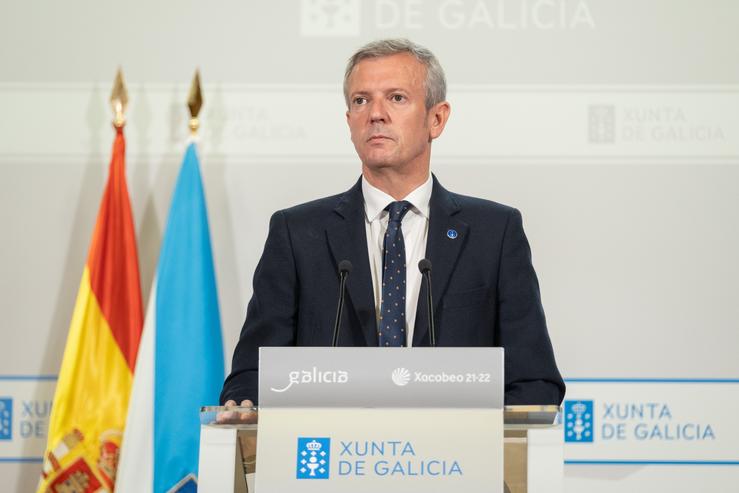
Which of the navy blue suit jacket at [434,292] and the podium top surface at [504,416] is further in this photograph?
the navy blue suit jacket at [434,292]

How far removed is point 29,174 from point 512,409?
8.95 feet

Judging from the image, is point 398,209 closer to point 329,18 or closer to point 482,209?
point 482,209

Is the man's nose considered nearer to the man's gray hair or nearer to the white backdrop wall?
the man's gray hair

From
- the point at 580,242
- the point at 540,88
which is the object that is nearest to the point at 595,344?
the point at 580,242

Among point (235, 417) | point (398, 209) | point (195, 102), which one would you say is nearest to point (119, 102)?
point (195, 102)

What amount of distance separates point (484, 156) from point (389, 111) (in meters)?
1.12

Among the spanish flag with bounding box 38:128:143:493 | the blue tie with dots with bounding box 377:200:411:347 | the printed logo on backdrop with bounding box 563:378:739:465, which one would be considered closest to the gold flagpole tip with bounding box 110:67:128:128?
the spanish flag with bounding box 38:128:143:493

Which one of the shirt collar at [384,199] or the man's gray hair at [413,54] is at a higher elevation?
the man's gray hair at [413,54]

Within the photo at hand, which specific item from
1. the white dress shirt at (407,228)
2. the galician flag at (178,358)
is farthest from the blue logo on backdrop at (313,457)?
the galician flag at (178,358)

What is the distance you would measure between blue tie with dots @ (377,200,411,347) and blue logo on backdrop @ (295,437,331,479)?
806 millimetres

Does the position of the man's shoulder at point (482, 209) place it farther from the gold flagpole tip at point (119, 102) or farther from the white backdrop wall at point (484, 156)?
the gold flagpole tip at point (119, 102)

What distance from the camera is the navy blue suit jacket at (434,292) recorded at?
107 inches

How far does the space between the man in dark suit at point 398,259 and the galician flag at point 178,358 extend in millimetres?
928

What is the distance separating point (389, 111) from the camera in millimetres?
2912
